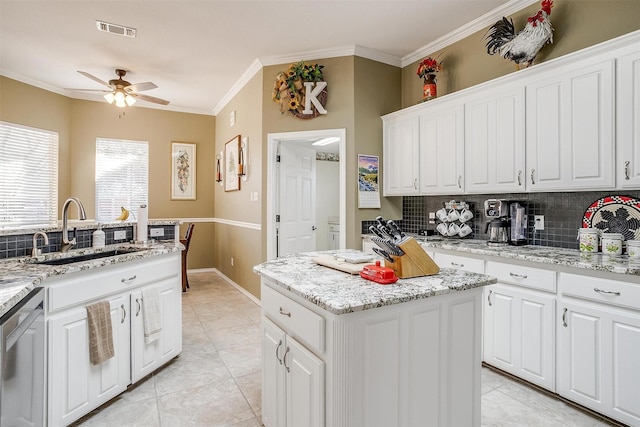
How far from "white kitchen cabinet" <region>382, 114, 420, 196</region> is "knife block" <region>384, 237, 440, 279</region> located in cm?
209

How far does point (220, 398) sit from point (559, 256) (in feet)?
8.15

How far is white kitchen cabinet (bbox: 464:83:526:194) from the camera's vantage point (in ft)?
8.76

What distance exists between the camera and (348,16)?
10.5ft

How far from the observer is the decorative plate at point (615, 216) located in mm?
2264

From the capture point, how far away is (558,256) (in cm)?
226

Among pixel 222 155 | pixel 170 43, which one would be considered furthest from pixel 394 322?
pixel 222 155

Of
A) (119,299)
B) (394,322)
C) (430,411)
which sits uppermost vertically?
(394,322)

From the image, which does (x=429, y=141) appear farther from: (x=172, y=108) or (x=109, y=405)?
(x=172, y=108)

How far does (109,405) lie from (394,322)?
6.68 feet

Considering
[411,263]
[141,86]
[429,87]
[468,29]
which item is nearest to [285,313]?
[411,263]

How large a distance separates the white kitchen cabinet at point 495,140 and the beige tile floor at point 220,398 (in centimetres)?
152

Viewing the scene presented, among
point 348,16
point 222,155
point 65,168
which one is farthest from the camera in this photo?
point 222,155

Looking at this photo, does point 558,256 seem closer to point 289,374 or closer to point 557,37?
point 557,37

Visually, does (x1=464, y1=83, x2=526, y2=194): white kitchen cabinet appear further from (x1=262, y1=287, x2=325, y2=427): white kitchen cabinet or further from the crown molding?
(x1=262, y1=287, x2=325, y2=427): white kitchen cabinet
